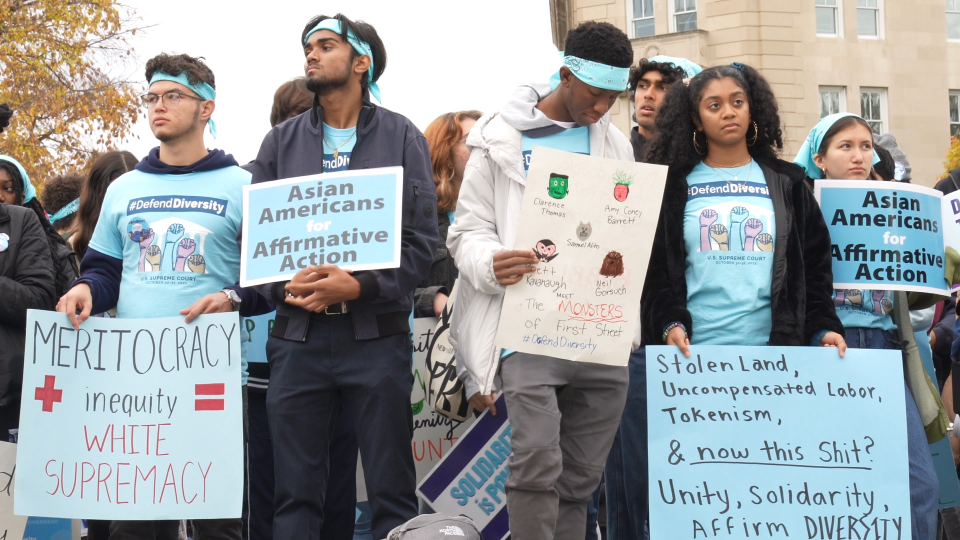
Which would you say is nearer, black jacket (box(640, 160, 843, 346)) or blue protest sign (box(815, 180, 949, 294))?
black jacket (box(640, 160, 843, 346))

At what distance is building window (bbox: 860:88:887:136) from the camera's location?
2583 cm

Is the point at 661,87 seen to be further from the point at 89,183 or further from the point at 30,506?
the point at 30,506

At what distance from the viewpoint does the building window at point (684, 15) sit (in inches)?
998

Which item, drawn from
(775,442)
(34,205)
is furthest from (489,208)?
(34,205)

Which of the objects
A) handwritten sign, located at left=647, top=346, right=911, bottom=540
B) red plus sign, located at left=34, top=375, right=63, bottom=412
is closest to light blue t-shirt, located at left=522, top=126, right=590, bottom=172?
handwritten sign, located at left=647, top=346, right=911, bottom=540

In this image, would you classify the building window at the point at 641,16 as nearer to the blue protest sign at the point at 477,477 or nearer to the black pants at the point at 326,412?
the blue protest sign at the point at 477,477

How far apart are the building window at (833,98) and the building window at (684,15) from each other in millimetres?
3428

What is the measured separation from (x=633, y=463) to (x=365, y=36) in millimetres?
2231

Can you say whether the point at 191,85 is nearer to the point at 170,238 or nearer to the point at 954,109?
the point at 170,238

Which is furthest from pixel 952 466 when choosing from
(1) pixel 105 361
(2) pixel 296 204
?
(1) pixel 105 361

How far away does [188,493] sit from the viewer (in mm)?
4391

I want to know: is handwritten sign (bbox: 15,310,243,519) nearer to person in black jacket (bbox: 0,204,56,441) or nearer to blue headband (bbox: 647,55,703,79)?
person in black jacket (bbox: 0,204,56,441)

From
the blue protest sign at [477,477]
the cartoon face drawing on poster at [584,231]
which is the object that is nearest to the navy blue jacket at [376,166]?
the cartoon face drawing on poster at [584,231]

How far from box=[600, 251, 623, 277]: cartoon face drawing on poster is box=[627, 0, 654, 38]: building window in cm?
2268
